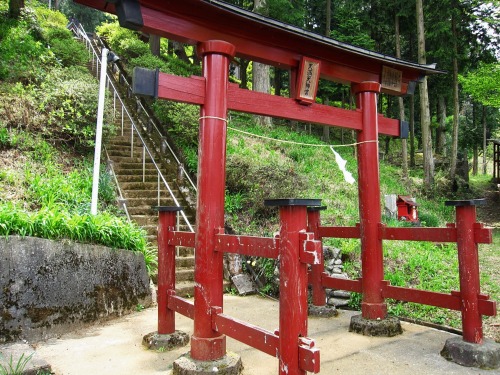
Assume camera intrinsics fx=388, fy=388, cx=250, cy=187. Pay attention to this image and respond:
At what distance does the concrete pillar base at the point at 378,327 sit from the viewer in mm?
4934

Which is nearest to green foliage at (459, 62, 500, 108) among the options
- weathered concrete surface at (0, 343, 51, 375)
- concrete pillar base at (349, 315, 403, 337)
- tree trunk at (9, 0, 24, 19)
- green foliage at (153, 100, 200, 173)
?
green foliage at (153, 100, 200, 173)

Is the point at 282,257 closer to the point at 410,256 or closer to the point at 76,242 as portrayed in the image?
the point at 76,242

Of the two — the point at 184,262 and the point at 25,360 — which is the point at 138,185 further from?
the point at 25,360

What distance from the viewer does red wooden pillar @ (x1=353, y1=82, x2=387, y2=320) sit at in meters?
5.18

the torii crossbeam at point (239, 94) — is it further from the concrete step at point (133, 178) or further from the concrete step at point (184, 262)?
the concrete step at point (133, 178)

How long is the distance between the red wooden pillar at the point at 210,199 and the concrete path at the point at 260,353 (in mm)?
526

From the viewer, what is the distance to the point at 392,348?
Answer: 177 inches

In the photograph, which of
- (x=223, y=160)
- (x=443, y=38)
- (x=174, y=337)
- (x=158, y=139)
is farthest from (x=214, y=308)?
(x=443, y=38)

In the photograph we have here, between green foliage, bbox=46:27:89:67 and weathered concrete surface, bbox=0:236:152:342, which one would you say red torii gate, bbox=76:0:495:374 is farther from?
green foliage, bbox=46:27:89:67

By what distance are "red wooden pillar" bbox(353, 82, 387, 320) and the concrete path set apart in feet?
1.72

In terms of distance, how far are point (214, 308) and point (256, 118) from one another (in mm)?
13313

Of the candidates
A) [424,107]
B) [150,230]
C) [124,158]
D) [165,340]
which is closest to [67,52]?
[124,158]

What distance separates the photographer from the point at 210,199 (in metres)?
3.90

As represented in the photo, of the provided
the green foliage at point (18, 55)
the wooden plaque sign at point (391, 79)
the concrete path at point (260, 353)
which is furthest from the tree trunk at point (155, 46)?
the concrete path at point (260, 353)
